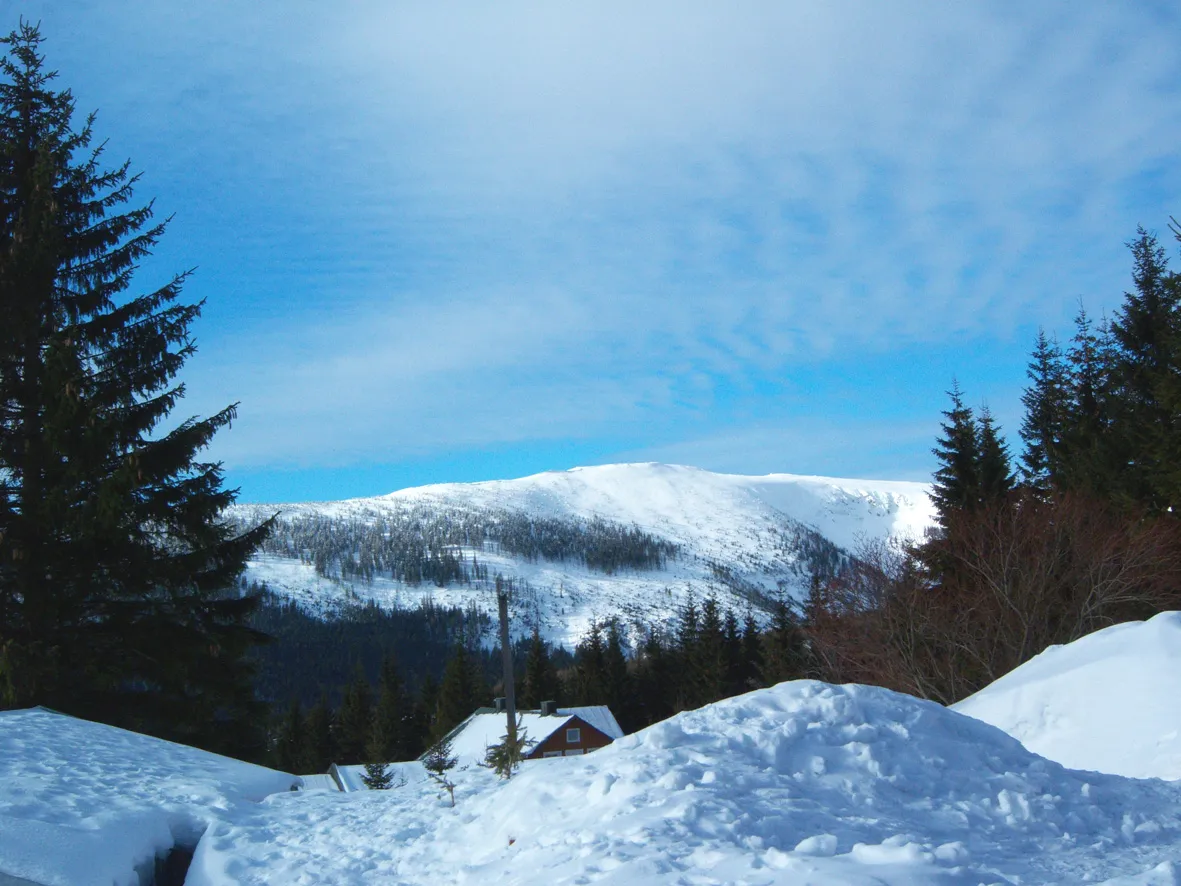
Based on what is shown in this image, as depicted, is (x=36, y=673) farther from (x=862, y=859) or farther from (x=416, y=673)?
(x=416, y=673)

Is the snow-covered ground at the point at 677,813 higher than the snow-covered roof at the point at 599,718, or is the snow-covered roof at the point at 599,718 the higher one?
the snow-covered ground at the point at 677,813

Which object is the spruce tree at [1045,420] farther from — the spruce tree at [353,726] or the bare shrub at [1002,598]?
the spruce tree at [353,726]

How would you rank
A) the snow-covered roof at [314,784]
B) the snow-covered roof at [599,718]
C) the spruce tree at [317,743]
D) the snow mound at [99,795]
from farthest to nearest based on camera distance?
the spruce tree at [317,743] < the snow-covered roof at [599,718] < the snow-covered roof at [314,784] < the snow mound at [99,795]

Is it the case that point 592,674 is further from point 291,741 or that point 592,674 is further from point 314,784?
point 314,784

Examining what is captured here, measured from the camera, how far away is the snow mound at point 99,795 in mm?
5652

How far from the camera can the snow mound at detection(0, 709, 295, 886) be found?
5.65 m

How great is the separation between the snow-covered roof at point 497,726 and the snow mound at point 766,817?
34962mm

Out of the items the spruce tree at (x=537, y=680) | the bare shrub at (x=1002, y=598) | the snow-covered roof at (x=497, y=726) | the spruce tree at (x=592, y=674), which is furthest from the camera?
the spruce tree at (x=592, y=674)

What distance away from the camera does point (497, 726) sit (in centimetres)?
4272

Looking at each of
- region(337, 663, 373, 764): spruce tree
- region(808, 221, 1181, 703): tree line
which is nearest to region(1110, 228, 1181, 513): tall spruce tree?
region(808, 221, 1181, 703): tree line

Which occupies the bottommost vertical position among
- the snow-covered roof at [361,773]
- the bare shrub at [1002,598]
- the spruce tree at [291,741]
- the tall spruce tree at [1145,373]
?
the snow-covered roof at [361,773]

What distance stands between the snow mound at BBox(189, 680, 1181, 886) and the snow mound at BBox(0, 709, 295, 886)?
425mm

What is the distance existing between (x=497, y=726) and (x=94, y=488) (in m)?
34.1

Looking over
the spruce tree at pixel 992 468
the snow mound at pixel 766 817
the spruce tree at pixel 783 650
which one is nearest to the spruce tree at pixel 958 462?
the spruce tree at pixel 992 468
